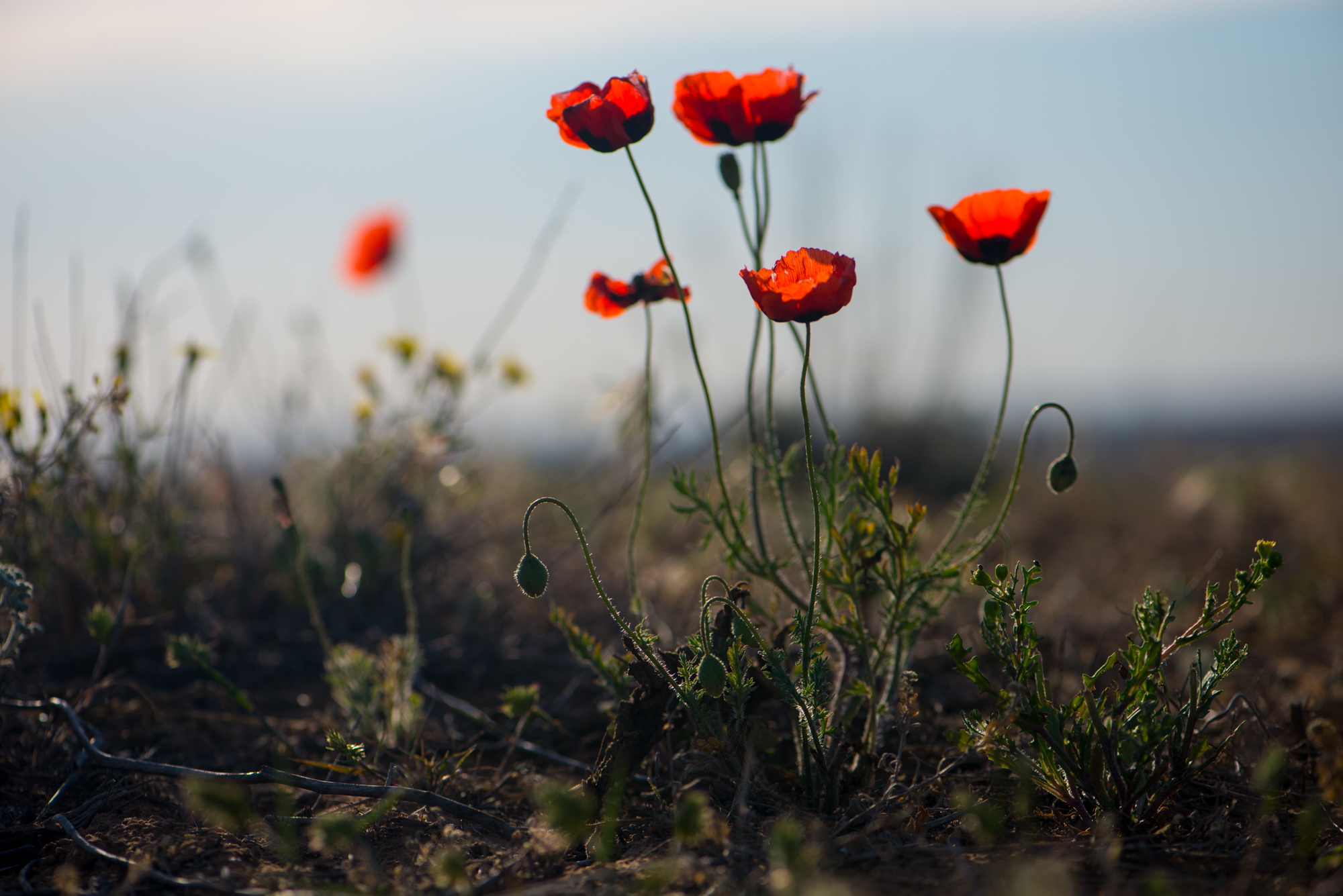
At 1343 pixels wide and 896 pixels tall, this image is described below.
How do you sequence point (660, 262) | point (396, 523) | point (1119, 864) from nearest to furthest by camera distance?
point (1119, 864)
point (660, 262)
point (396, 523)

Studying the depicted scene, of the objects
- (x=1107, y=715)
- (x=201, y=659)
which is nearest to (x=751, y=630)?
(x=1107, y=715)

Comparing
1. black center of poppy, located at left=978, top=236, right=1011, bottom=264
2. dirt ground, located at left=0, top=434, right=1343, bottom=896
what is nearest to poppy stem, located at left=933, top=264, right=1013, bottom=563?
black center of poppy, located at left=978, top=236, right=1011, bottom=264

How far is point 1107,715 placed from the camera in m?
1.65

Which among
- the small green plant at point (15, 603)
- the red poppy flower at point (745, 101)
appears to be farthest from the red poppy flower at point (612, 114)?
the small green plant at point (15, 603)

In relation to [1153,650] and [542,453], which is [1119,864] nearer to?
[1153,650]

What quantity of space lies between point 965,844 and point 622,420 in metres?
1.80

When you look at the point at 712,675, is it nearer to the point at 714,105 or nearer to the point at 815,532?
the point at 815,532

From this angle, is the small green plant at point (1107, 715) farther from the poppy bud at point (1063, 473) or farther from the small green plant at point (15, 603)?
the small green plant at point (15, 603)

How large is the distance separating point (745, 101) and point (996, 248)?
0.55 m

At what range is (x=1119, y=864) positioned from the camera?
4.80ft

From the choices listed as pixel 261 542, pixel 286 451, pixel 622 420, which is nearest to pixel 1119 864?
pixel 622 420

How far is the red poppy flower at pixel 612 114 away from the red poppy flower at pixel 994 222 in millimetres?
570

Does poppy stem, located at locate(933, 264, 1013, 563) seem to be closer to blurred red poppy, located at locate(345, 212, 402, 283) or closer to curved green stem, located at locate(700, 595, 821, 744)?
curved green stem, located at locate(700, 595, 821, 744)

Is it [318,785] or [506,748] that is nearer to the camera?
[318,785]
